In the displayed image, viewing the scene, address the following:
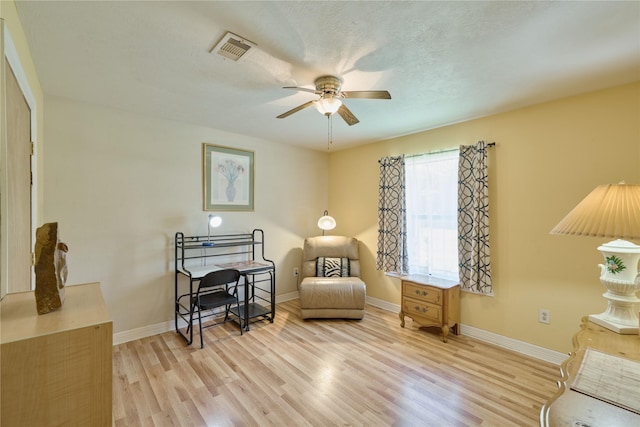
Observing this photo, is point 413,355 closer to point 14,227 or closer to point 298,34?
point 298,34

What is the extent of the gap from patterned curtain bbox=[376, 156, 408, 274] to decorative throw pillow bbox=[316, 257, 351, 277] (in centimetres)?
45

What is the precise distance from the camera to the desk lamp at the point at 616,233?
1313 mm

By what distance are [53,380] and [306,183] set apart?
3.84m

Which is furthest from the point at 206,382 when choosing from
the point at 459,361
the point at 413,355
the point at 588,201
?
the point at 588,201

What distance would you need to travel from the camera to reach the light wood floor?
5.98 ft

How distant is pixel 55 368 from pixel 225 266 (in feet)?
8.37

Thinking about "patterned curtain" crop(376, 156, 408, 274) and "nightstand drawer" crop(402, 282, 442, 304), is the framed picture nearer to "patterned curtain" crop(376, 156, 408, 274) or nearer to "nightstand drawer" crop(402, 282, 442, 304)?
"patterned curtain" crop(376, 156, 408, 274)

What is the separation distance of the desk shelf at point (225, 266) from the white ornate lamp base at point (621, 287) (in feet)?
9.32

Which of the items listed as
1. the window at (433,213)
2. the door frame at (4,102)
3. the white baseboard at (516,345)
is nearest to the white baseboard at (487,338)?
the white baseboard at (516,345)

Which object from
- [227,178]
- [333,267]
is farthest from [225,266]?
[333,267]

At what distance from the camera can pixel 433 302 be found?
116 inches

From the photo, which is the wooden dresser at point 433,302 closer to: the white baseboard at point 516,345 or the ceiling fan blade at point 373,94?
the white baseboard at point 516,345

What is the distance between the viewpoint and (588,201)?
1482 millimetres

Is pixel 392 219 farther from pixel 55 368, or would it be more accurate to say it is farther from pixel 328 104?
pixel 55 368
